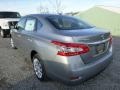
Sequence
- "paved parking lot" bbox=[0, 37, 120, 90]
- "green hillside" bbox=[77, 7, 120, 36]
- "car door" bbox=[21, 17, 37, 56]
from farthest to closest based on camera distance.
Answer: "green hillside" bbox=[77, 7, 120, 36] < "car door" bbox=[21, 17, 37, 56] < "paved parking lot" bbox=[0, 37, 120, 90]

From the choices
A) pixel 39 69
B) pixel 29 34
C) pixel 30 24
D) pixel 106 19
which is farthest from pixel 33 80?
pixel 106 19

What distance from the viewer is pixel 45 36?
4.39 meters

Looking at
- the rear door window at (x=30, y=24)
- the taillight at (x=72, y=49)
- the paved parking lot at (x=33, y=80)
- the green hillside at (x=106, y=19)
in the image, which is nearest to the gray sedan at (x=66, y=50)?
the taillight at (x=72, y=49)

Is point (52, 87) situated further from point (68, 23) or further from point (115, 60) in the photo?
point (115, 60)

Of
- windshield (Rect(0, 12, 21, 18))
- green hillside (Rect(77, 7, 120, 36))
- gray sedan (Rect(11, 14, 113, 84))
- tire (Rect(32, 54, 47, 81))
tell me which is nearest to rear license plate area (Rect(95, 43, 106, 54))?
gray sedan (Rect(11, 14, 113, 84))

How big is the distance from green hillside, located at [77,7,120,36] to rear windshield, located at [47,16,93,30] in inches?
378

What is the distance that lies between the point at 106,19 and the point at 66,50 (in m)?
11.9

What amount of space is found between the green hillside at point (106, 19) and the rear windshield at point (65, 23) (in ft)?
31.5

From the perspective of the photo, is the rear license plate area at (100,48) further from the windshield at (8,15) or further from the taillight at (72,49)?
the windshield at (8,15)

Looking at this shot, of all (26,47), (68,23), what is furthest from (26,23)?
(68,23)

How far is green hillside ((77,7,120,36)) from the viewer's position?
14281 mm

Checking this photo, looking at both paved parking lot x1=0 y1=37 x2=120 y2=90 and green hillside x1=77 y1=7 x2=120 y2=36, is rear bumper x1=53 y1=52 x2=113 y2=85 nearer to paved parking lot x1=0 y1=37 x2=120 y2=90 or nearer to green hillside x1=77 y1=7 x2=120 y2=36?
paved parking lot x1=0 y1=37 x2=120 y2=90

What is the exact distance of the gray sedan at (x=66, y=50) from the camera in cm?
368

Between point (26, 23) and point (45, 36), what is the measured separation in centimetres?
170
